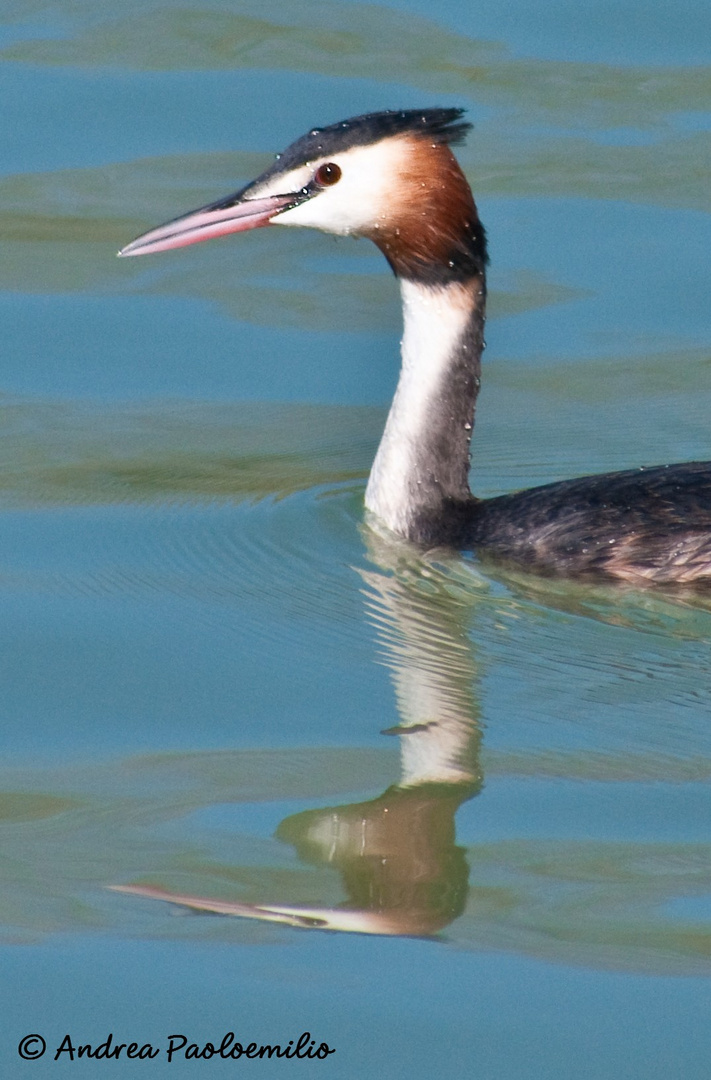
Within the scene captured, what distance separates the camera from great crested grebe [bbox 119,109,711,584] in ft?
19.8

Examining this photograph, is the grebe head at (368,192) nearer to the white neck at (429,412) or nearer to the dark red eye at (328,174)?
the dark red eye at (328,174)

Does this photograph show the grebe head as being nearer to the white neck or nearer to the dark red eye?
the dark red eye

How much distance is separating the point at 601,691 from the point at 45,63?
6617 mm

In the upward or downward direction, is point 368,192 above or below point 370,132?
below

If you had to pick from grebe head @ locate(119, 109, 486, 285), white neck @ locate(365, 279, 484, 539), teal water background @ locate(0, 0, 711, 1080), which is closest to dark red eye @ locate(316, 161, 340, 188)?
grebe head @ locate(119, 109, 486, 285)

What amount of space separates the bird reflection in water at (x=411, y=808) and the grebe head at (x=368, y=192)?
1.14 m

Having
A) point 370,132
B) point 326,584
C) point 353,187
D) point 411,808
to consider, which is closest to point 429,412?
point 326,584

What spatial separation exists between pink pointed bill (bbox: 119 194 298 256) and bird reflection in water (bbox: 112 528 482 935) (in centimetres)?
124

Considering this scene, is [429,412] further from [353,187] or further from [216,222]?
[216,222]

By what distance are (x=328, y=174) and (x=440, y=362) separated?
0.75 m

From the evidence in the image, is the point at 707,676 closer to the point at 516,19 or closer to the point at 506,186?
the point at 506,186

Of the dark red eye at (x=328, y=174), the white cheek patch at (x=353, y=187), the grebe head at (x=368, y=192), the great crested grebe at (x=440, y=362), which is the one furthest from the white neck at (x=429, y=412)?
the dark red eye at (x=328, y=174)

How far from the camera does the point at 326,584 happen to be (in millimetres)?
6336

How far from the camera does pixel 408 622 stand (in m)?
6.05
